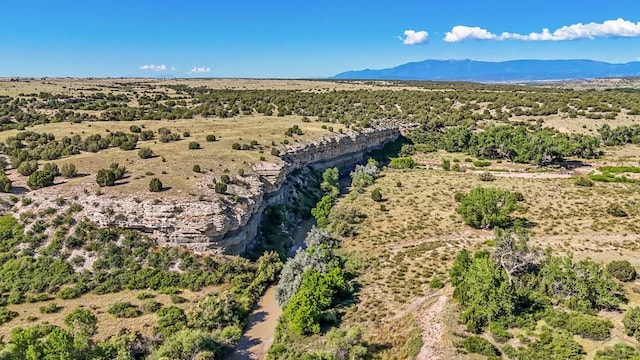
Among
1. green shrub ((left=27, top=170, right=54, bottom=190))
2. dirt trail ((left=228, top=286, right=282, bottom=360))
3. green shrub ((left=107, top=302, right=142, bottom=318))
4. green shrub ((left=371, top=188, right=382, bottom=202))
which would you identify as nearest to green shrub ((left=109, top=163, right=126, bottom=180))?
green shrub ((left=27, top=170, right=54, bottom=190))

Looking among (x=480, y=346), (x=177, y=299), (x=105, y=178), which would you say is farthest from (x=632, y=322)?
(x=105, y=178)

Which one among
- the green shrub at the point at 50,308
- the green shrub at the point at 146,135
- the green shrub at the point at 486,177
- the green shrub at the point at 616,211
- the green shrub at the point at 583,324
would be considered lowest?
the green shrub at the point at 50,308

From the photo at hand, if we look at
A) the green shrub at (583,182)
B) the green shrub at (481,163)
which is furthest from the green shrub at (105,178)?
the green shrub at (481,163)

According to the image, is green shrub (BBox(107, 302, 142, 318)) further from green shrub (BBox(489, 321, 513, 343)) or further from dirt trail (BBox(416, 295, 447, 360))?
green shrub (BBox(489, 321, 513, 343))

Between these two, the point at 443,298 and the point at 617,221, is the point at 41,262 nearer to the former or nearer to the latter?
the point at 443,298

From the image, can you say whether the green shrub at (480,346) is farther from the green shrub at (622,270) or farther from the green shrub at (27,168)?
the green shrub at (27,168)

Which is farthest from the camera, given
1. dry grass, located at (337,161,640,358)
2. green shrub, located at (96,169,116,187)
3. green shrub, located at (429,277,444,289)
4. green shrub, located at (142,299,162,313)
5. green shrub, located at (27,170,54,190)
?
green shrub, located at (27,170,54,190)
